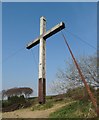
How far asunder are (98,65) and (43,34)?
6995 millimetres

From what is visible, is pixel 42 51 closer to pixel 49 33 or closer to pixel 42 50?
pixel 42 50

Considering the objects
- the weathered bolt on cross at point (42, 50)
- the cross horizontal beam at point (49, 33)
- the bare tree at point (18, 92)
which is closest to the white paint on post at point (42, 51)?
the weathered bolt on cross at point (42, 50)

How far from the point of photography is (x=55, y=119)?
7711mm

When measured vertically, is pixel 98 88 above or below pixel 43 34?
below

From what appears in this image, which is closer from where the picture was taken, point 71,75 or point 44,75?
point 44,75

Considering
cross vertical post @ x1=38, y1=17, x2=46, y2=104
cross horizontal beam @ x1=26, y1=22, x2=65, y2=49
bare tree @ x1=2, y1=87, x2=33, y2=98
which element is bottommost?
bare tree @ x1=2, y1=87, x2=33, y2=98

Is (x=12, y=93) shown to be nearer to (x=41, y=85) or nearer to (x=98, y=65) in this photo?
(x=98, y=65)

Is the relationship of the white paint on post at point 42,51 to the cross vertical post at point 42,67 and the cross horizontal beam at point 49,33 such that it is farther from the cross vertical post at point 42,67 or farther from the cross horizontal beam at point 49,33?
the cross horizontal beam at point 49,33

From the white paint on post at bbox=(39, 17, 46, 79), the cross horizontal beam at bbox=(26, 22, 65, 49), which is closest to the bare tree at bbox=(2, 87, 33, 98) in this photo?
the cross horizontal beam at bbox=(26, 22, 65, 49)

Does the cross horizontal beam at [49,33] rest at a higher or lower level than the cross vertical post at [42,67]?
higher

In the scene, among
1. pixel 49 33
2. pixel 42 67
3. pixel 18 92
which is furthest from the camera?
pixel 18 92

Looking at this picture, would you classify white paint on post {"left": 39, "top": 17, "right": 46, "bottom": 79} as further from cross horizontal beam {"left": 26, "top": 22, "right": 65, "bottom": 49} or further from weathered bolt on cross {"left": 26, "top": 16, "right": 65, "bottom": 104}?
cross horizontal beam {"left": 26, "top": 22, "right": 65, "bottom": 49}

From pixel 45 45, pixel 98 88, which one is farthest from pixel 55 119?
pixel 98 88

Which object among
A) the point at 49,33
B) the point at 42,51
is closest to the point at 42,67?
the point at 42,51
